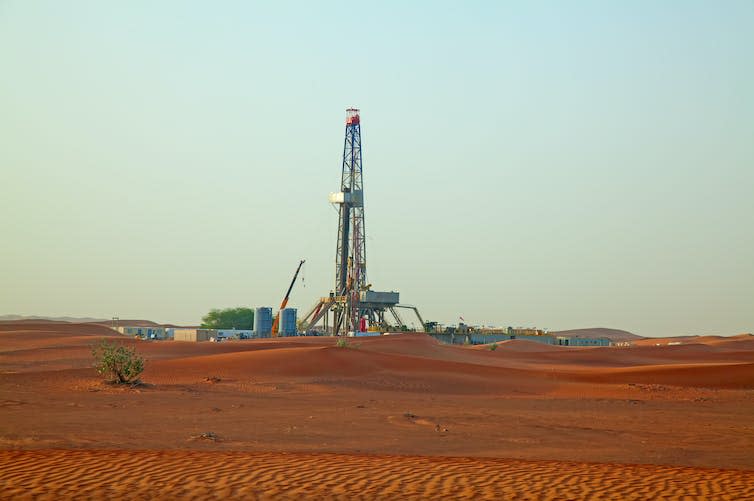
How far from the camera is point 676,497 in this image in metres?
9.02

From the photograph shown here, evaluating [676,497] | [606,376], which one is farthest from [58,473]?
[606,376]

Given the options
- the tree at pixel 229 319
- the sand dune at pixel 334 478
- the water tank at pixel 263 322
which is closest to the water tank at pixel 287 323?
the water tank at pixel 263 322

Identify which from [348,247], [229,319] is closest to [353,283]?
[348,247]

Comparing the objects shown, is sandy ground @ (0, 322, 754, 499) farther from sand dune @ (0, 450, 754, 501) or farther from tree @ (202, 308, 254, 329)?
tree @ (202, 308, 254, 329)

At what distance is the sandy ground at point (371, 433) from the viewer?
9.14 m

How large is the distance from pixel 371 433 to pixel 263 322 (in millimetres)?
51069

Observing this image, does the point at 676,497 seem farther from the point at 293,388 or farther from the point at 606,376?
the point at 606,376

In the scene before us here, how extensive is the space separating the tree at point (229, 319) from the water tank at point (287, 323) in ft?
94.8

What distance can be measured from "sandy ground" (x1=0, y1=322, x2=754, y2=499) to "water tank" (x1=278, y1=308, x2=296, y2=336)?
33.4m

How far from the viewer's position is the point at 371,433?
13227 mm

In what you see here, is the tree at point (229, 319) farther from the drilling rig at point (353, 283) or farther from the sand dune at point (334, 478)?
the sand dune at point (334, 478)

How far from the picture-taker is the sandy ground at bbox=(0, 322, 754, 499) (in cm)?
914

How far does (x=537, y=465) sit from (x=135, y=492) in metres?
4.90

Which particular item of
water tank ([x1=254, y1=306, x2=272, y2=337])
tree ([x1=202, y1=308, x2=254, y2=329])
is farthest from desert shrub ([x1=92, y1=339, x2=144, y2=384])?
tree ([x1=202, y1=308, x2=254, y2=329])
